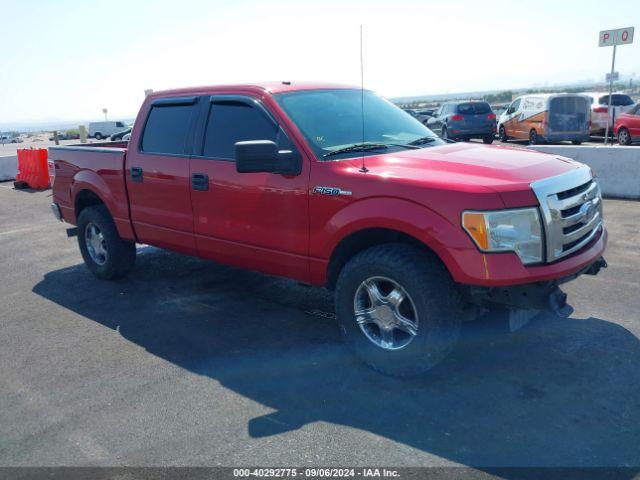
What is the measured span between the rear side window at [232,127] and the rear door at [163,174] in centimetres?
26

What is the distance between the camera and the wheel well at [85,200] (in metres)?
6.74

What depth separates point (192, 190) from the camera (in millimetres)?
5227

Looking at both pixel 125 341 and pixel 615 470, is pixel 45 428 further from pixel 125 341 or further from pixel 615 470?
pixel 615 470

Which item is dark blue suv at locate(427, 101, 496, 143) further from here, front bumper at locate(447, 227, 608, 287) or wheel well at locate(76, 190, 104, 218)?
front bumper at locate(447, 227, 608, 287)

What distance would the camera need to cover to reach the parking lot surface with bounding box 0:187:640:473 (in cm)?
325

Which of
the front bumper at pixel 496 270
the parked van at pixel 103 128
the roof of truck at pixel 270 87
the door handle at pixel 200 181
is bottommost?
the parked van at pixel 103 128

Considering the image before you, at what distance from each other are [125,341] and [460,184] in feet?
9.94

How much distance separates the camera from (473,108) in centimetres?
2214

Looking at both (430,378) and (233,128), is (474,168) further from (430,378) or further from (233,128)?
(233,128)

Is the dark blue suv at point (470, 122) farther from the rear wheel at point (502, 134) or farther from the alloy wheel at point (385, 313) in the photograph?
the alloy wheel at point (385, 313)

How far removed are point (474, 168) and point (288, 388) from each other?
6.26 feet

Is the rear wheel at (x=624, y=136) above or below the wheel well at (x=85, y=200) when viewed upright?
below

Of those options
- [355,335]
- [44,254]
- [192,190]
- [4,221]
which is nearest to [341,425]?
[355,335]

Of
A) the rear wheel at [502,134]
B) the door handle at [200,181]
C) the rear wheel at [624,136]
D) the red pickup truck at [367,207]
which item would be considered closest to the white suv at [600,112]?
the rear wheel at [624,136]
